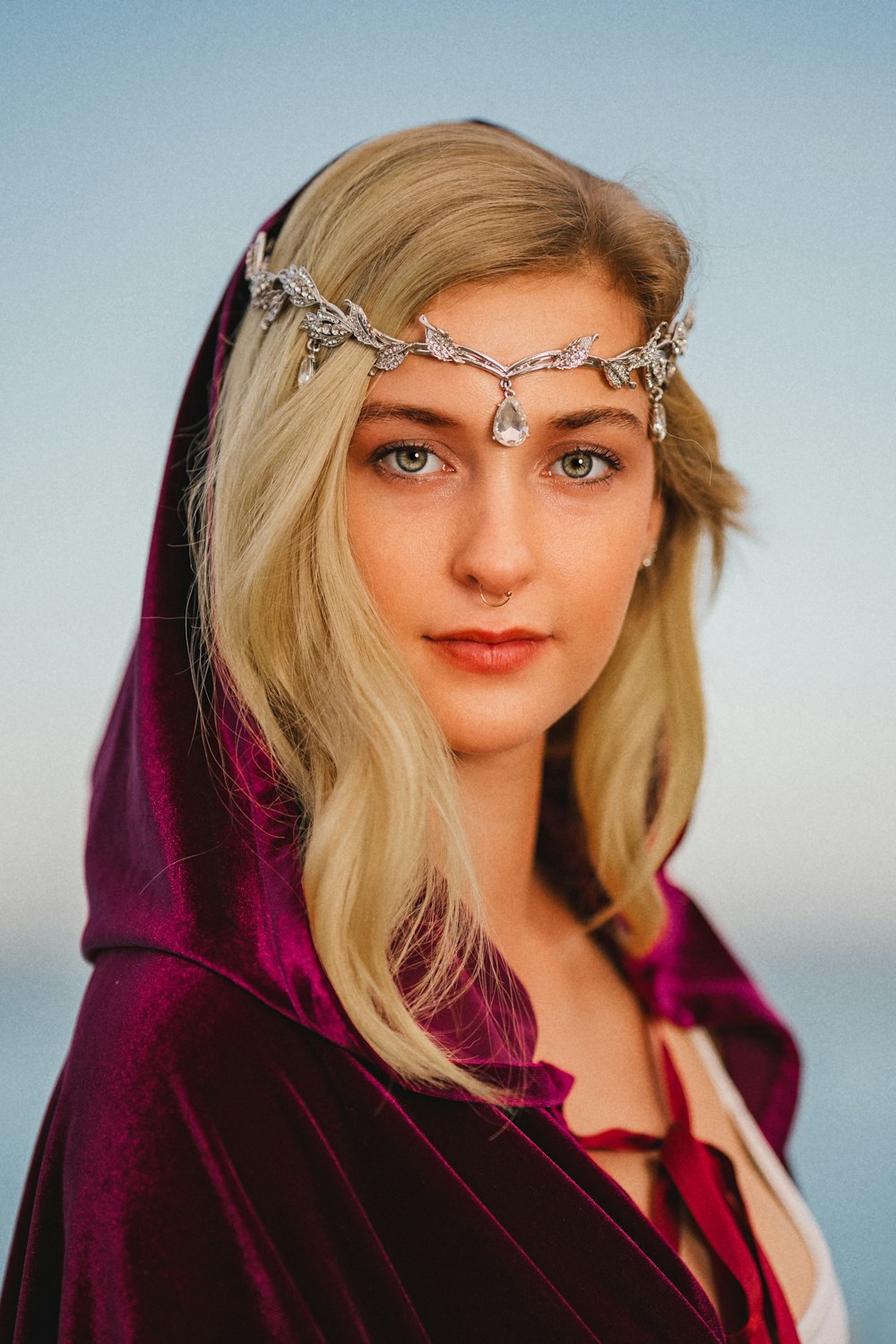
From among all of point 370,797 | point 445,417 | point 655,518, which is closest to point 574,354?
point 445,417

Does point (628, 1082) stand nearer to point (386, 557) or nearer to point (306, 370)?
point (386, 557)

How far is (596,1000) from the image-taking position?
82.4 inches

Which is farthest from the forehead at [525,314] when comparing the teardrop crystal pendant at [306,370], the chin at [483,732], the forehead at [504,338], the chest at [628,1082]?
the chest at [628,1082]

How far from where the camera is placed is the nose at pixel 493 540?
148 centimetres

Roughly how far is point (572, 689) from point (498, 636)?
0.19 m

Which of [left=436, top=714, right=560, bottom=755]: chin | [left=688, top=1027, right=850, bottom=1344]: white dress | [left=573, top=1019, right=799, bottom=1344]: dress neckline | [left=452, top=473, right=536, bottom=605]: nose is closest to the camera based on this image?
[left=452, top=473, right=536, bottom=605]: nose

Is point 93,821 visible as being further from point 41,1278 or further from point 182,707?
point 41,1278

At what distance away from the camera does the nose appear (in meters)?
1.48

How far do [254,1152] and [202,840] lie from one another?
0.34 meters

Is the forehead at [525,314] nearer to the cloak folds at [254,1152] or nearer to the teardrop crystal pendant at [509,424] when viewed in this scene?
the teardrop crystal pendant at [509,424]

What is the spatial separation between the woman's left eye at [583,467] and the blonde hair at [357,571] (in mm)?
227

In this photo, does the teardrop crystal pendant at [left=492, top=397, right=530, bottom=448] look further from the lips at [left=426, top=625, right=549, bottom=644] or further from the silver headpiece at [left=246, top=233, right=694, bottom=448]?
the lips at [left=426, top=625, right=549, bottom=644]

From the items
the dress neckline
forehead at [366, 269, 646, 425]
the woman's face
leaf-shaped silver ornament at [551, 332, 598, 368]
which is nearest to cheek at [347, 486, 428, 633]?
the woman's face

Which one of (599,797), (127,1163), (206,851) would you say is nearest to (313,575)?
(206,851)
